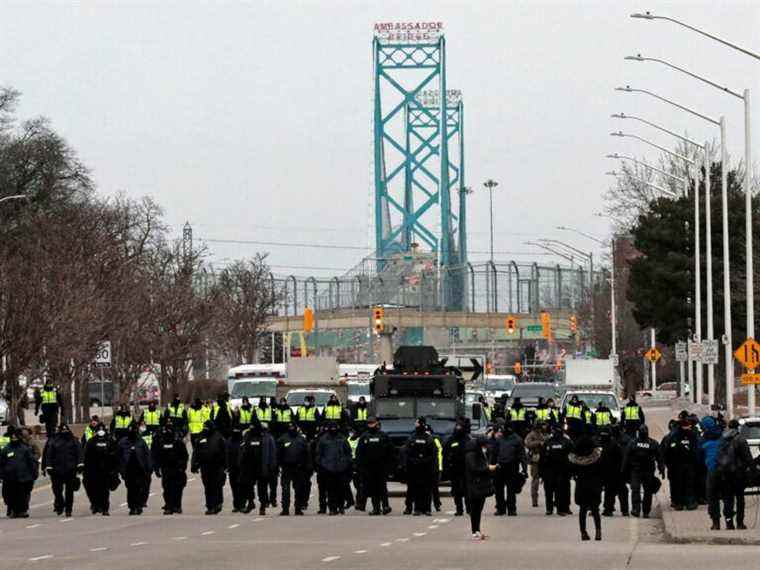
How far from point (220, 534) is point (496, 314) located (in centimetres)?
9086

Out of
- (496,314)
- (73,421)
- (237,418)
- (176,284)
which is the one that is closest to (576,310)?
(496,314)

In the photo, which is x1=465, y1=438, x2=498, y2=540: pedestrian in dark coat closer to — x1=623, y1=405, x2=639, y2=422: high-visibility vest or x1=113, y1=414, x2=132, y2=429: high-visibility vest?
x1=113, y1=414, x2=132, y2=429: high-visibility vest

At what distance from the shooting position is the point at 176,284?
81.1m

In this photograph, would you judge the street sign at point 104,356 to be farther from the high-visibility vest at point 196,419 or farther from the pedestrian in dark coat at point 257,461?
the pedestrian in dark coat at point 257,461

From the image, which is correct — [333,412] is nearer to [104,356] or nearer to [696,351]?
[104,356]

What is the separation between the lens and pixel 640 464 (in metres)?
31.0

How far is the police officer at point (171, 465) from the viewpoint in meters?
32.7

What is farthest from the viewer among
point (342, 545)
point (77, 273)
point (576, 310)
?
point (576, 310)

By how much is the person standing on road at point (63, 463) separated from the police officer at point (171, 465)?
132cm

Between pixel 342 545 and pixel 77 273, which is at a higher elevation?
pixel 77 273

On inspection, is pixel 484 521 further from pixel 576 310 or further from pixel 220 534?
pixel 576 310

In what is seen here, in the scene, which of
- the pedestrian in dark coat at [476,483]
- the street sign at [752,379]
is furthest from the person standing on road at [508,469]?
the street sign at [752,379]

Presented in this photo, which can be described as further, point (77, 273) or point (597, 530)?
point (77, 273)

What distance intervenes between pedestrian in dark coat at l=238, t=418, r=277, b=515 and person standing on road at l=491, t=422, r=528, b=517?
3.73 metres
